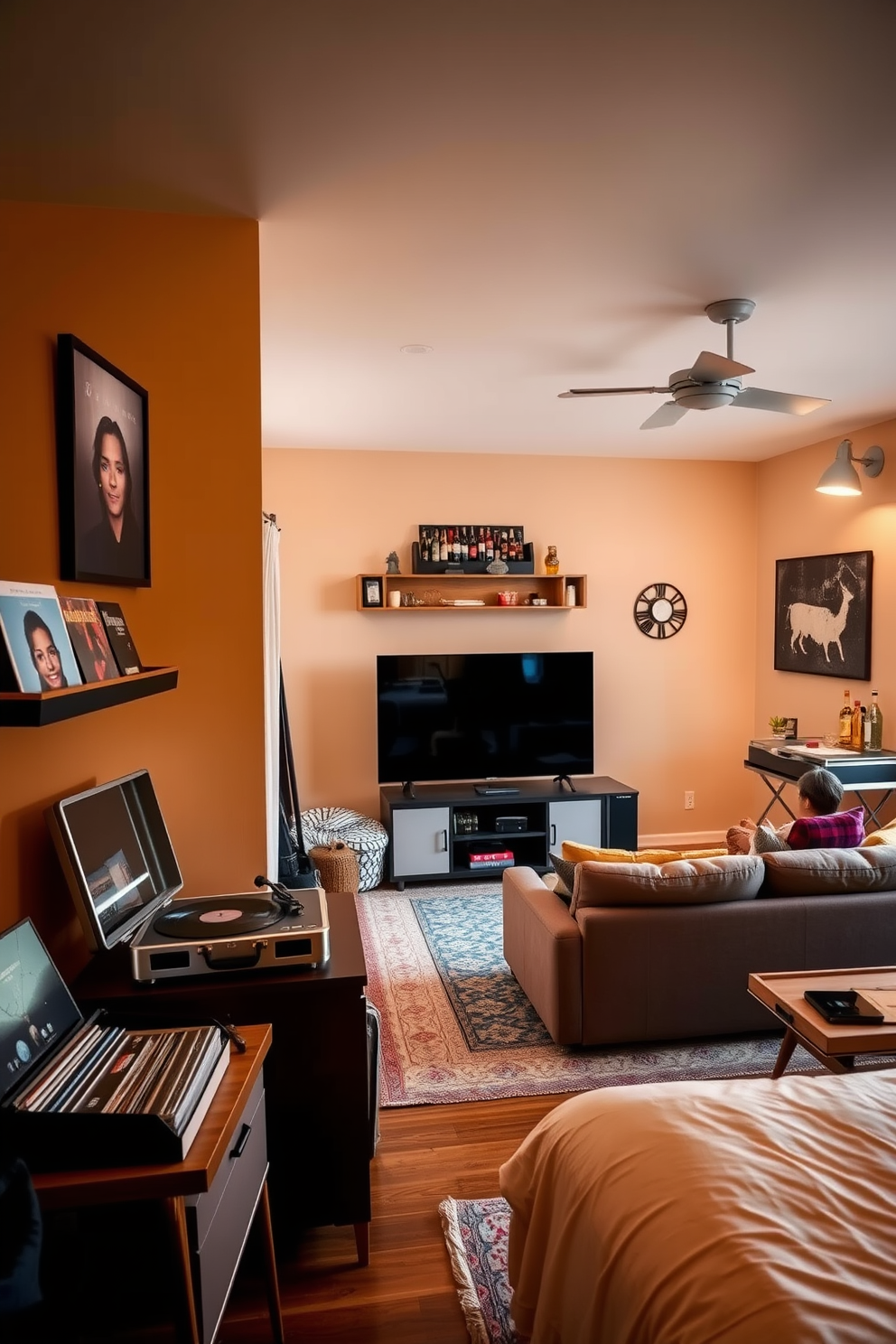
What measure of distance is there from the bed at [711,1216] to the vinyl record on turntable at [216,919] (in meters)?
0.80

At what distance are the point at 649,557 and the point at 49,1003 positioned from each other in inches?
206

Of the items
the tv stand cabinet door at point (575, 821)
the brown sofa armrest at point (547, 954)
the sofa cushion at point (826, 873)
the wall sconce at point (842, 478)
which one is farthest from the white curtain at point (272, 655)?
Result: the wall sconce at point (842, 478)

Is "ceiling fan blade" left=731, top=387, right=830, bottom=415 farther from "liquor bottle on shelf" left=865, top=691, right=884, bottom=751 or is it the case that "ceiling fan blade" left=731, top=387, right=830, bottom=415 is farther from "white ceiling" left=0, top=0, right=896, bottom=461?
"liquor bottle on shelf" left=865, top=691, right=884, bottom=751

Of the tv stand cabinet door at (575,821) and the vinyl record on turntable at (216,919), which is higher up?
the vinyl record on turntable at (216,919)

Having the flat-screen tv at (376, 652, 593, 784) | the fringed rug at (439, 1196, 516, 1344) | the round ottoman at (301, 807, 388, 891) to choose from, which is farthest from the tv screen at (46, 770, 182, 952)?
the flat-screen tv at (376, 652, 593, 784)

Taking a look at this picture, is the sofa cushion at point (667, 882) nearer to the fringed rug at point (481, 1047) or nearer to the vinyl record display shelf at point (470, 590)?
the fringed rug at point (481, 1047)

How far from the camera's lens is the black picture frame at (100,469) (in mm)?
2016

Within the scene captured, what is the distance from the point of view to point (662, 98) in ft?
6.09

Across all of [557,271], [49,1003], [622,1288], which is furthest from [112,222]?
[622,1288]

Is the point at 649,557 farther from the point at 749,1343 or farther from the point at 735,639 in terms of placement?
the point at 749,1343

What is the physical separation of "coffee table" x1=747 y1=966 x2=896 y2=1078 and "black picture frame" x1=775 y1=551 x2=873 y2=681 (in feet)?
9.65

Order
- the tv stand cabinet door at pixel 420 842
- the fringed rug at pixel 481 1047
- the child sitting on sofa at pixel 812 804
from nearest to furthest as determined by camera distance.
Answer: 1. the fringed rug at pixel 481 1047
2. the child sitting on sofa at pixel 812 804
3. the tv stand cabinet door at pixel 420 842

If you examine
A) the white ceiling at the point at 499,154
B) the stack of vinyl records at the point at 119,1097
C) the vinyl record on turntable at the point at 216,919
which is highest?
the white ceiling at the point at 499,154

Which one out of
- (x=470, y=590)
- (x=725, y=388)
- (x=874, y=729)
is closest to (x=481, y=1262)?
(x=725, y=388)
